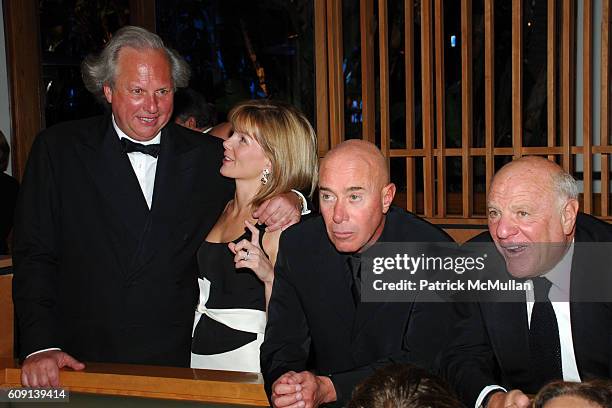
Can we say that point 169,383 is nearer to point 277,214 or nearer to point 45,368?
point 45,368

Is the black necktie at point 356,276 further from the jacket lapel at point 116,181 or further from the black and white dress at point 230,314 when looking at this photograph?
the jacket lapel at point 116,181

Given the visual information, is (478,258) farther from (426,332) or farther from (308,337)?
(308,337)

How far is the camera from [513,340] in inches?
76.2

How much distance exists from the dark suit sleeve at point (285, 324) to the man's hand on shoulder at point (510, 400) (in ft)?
1.62

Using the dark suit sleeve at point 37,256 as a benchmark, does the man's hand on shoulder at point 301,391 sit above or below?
below

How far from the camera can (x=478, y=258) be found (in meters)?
1.99

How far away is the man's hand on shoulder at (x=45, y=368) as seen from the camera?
1998 millimetres

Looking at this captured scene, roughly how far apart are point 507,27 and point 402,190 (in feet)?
3.99

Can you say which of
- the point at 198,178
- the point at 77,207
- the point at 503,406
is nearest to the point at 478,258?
the point at 503,406

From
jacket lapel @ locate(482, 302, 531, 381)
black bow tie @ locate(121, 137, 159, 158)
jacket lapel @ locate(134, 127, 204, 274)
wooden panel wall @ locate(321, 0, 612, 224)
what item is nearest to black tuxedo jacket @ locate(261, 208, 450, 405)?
jacket lapel @ locate(482, 302, 531, 381)

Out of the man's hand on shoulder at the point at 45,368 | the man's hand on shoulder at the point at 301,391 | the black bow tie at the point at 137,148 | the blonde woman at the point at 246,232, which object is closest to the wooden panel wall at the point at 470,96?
the blonde woman at the point at 246,232

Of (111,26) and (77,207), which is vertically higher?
(111,26)

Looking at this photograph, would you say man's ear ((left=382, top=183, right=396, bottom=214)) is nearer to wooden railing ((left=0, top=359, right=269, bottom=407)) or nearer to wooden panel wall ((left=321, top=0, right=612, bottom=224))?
wooden railing ((left=0, top=359, right=269, bottom=407))

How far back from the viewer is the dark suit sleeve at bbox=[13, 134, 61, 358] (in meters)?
2.15
